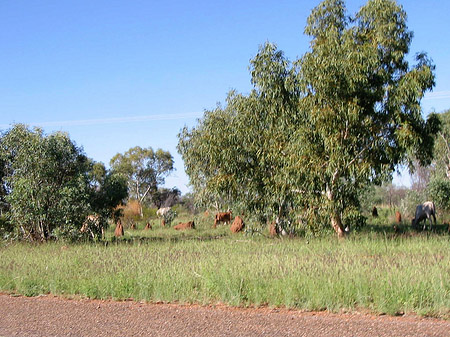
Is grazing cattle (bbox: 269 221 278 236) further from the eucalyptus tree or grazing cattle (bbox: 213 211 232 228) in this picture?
the eucalyptus tree

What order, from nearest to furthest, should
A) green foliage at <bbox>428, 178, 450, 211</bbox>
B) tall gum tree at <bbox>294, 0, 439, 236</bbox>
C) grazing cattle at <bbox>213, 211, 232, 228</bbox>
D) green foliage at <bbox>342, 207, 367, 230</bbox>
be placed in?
tall gum tree at <bbox>294, 0, 439, 236</bbox>, green foliage at <bbox>342, 207, 367, 230</bbox>, grazing cattle at <bbox>213, 211, 232, 228</bbox>, green foliage at <bbox>428, 178, 450, 211</bbox>

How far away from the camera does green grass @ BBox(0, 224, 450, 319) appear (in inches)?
290

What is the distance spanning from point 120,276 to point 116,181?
10291mm

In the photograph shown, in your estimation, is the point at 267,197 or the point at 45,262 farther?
the point at 267,197

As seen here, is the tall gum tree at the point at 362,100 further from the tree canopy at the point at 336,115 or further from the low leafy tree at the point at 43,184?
the low leafy tree at the point at 43,184

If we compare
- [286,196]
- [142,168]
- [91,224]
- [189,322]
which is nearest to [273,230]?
[286,196]

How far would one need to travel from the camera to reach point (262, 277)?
857cm

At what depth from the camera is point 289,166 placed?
15.2 meters

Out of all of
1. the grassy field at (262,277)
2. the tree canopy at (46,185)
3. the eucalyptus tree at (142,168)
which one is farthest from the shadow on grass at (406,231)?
the eucalyptus tree at (142,168)

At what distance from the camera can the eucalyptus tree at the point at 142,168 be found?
52781mm

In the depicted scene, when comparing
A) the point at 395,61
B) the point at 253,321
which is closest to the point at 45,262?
the point at 253,321

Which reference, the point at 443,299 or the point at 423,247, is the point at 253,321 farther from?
the point at 423,247

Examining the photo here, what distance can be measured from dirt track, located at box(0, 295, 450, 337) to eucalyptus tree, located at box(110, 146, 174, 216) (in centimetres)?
4449

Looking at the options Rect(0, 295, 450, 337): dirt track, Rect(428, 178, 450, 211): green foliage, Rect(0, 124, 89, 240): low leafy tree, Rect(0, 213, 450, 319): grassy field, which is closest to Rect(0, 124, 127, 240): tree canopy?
Rect(0, 124, 89, 240): low leafy tree
